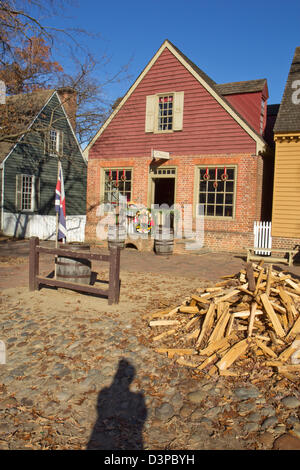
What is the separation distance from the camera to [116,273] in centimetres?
695

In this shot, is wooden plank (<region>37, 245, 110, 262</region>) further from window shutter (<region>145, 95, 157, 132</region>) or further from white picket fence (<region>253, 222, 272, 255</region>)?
window shutter (<region>145, 95, 157, 132</region>)

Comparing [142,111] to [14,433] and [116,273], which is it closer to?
[116,273]

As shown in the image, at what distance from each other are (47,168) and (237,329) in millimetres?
20530

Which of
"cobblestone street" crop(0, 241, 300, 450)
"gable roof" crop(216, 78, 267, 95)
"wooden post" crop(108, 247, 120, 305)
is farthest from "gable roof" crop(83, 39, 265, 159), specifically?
"cobblestone street" crop(0, 241, 300, 450)

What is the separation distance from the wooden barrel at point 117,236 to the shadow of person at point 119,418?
1190 centimetres

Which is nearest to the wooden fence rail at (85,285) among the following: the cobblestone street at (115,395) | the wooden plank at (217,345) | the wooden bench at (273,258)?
the cobblestone street at (115,395)

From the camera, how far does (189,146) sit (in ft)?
52.9

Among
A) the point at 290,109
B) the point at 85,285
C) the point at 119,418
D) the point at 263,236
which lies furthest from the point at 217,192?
the point at 119,418

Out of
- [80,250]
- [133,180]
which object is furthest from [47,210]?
[80,250]

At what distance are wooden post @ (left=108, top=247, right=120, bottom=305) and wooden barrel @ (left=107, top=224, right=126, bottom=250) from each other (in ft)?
29.3

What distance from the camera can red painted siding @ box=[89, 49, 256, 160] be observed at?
1530 cm

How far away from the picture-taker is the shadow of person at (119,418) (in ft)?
10.3

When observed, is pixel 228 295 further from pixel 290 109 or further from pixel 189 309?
pixel 290 109

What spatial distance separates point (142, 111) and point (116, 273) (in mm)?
12093
